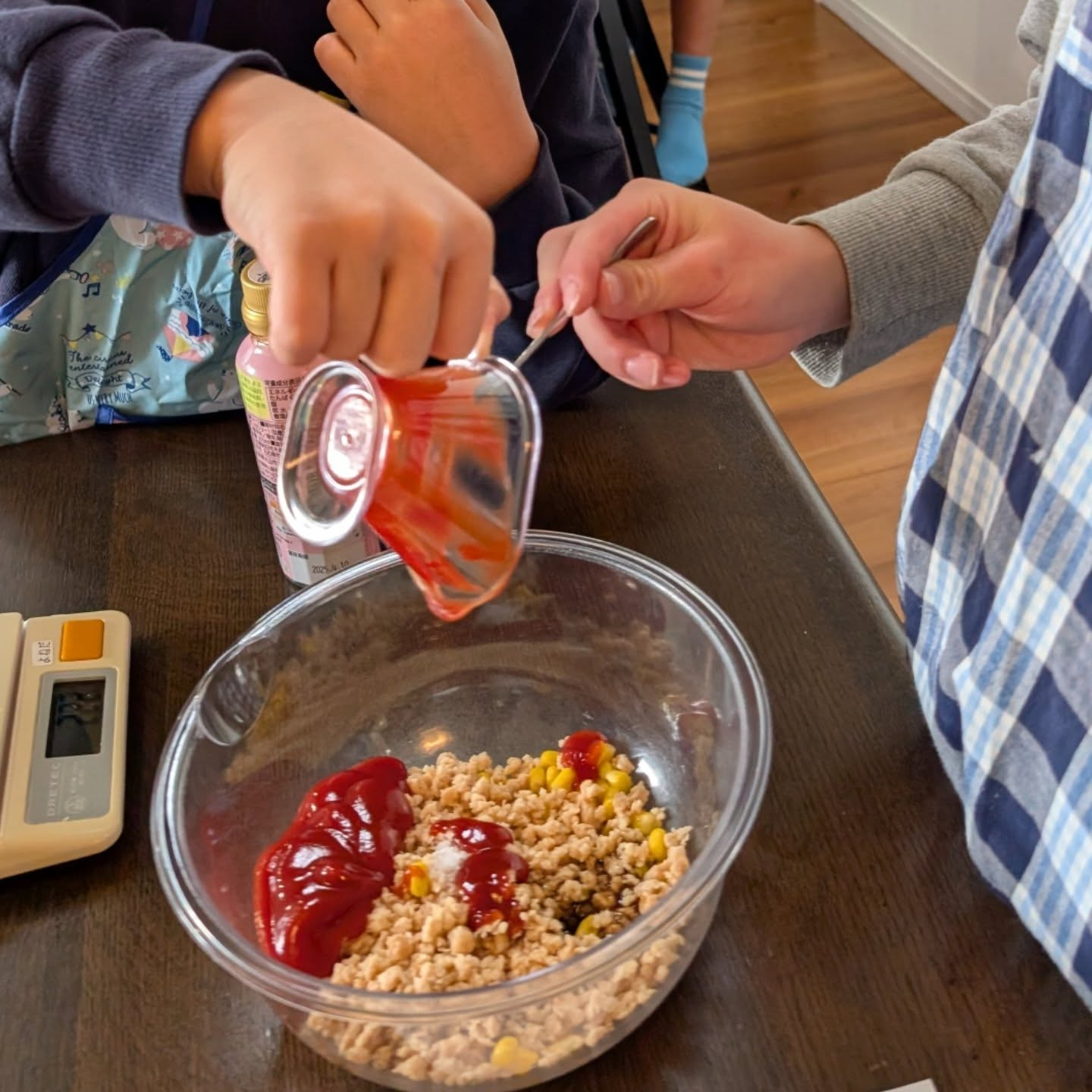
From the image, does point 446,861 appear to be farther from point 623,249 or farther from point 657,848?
point 623,249

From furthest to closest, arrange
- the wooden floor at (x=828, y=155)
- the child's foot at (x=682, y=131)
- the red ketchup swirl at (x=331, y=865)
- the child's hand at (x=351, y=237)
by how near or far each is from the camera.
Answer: the child's foot at (x=682, y=131)
the wooden floor at (x=828, y=155)
the red ketchup swirl at (x=331, y=865)
the child's hand at (x=351, y=237)

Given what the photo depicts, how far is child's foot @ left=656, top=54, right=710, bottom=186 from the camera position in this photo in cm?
235

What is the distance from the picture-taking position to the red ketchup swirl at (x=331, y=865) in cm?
62

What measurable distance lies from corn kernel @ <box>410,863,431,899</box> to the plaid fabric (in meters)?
0.29

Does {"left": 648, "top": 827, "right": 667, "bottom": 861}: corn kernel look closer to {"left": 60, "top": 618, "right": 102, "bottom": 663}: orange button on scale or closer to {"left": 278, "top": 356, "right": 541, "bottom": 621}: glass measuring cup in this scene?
{"left": 278, "top": 356, "right": 541, "bottom": 621}: glass measuring cup

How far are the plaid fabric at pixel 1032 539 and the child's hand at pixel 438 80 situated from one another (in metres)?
0.38

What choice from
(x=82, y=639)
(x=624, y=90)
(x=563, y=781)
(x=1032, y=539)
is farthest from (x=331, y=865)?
(x=624, y=90)

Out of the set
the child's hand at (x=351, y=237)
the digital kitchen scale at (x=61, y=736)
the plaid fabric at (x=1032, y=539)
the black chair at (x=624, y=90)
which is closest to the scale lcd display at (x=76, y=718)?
the digital kitchen scale at (x=61, y=736)

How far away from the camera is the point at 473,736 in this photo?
2.57 feet

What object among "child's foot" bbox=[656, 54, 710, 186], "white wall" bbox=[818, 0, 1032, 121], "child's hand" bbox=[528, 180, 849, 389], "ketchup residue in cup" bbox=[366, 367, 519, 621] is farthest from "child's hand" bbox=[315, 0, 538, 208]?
"white wall" bbox=[818, 0, 1032, 121]

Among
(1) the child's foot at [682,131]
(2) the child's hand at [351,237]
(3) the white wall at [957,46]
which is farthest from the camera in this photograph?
(3) the white wall at [957,46]

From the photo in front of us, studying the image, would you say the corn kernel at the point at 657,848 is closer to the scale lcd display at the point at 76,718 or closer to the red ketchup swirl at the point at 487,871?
the red ketchup swirl at the point at 487,871

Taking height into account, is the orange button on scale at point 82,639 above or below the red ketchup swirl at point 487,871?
below

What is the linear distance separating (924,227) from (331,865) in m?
0.53
